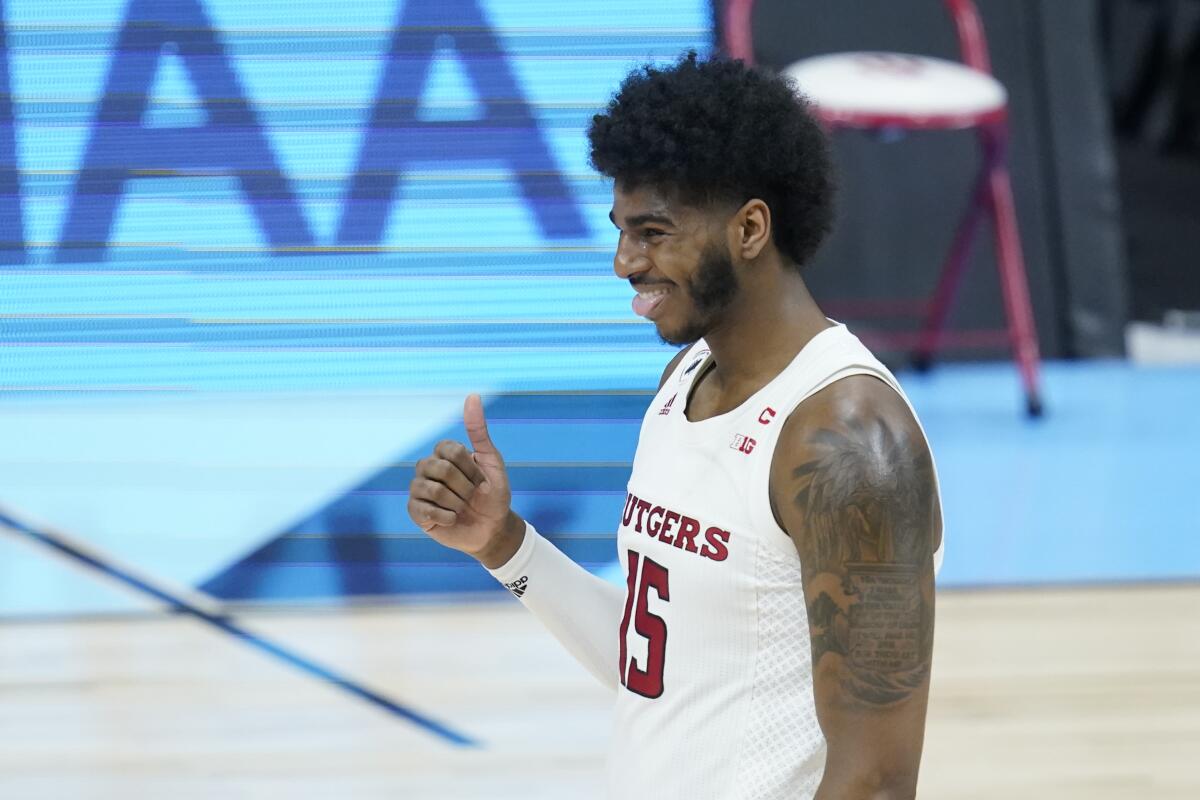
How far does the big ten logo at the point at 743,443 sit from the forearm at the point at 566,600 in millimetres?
322

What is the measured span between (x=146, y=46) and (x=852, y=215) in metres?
3.55

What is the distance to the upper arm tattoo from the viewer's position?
1.06 m

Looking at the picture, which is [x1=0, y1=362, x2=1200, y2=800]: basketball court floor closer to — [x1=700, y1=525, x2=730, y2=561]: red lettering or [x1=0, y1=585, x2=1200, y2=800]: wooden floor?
[x1=0, y1=585, x2=1200, y2=800]: wooden floor

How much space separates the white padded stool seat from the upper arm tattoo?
2966 millimetres

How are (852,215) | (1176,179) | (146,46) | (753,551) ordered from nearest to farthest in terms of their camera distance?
(753,551) → (146,46) → (852,215) → (1176,179)

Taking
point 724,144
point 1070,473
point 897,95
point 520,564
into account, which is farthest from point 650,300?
point 1070,473

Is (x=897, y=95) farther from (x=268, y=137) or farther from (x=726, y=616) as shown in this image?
(x=726, y=616)

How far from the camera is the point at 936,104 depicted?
4043mm

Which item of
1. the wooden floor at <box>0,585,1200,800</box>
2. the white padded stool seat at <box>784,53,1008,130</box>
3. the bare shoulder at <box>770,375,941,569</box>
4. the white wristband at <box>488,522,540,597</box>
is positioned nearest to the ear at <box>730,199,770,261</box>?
the bare shoulder at <box>770,375,941,569</box>

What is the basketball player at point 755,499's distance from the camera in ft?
3.52

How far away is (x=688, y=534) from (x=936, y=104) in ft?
10.2

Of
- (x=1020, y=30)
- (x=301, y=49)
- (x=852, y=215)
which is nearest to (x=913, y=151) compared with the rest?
(x=852, y=215)

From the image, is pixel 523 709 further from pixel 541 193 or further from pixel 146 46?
pixel 146 46

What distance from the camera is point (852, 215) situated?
5.25m
